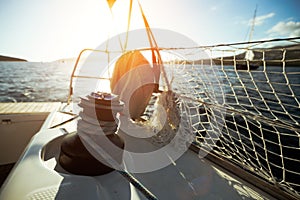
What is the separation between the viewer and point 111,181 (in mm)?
731

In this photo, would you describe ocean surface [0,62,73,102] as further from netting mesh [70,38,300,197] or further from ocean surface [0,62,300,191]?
netting mesh [70,38,300,197]

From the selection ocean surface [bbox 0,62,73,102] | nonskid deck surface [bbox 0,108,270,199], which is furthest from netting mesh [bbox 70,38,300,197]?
ocean surface [bbox 0,62,73,102]

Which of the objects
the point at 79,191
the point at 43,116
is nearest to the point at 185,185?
the point at 79,191

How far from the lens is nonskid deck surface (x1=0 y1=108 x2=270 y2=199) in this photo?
0.64 m

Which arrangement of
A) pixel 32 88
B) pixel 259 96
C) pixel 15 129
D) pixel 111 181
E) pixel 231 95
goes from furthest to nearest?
pixel 32 88 → pixel 259 96 → pixel 15 129 → pixel 231 95 → pixel 111 181

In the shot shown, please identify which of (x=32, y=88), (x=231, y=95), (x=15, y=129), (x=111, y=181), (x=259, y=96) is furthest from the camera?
(x=32, y=88)

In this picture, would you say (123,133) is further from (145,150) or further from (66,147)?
(66,147)

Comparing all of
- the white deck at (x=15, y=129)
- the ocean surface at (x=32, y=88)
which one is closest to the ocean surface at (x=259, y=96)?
the ocean surface at (x=32, y=88)

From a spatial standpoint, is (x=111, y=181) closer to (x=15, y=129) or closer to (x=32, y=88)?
(x=15, y=129)

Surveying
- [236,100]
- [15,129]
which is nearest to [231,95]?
[236,100]

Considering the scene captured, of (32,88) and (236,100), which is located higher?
(236,100)

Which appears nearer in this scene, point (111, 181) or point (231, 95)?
point (111, 181)

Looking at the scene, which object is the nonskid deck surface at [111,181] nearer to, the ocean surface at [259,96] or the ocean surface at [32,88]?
the ocean surface at [259,96]

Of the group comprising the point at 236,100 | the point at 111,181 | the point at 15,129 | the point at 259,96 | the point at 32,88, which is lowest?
the point at 32,88
